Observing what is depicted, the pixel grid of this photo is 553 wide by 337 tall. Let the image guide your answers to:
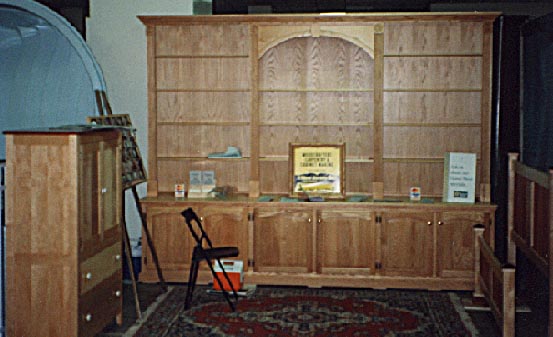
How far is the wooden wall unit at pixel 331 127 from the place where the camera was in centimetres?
685

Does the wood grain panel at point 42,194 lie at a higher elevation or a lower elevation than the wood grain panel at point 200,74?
lower

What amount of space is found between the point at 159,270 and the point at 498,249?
3.40m

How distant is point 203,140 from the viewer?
295 inches

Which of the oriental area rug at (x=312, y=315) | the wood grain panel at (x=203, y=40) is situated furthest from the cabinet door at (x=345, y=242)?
the wood grain panel at (x=203, y=40)

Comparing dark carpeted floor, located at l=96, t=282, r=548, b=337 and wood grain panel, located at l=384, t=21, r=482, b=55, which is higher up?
wood grain panel, located at l=384, t=21, r=482, b=55

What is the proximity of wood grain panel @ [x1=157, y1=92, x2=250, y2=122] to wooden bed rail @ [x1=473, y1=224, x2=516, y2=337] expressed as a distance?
2.59m

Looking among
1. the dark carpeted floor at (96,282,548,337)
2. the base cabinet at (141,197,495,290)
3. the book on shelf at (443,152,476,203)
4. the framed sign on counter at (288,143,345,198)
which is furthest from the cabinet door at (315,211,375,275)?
the dark carpeted floor at (96,282,548,337)

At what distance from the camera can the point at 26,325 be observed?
4742 mm

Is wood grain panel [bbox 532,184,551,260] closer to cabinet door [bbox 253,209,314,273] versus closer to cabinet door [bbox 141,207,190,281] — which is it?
cabinet door [bbox 253,209,314,273]

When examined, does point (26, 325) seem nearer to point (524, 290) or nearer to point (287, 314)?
point (287, 314)

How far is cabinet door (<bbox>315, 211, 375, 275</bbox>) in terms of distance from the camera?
6879 millimetres

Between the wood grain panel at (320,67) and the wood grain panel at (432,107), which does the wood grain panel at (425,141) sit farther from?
the wood grain panel at (320,67)

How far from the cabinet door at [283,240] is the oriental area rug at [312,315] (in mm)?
233

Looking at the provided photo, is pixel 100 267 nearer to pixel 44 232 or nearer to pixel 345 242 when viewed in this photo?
pixel 44 232
